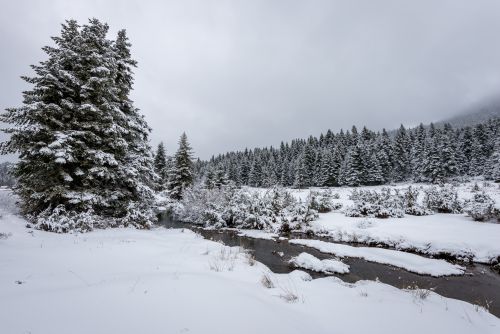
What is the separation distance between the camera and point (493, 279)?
10062mm

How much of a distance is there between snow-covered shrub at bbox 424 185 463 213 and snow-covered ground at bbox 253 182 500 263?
128 centimetres

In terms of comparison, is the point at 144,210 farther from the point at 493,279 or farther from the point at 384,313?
the point at 493,279

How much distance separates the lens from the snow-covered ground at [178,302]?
311cm

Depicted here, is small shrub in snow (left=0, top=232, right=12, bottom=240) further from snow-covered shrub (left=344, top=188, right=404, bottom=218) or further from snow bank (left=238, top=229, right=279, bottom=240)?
snow-covered shrub (left=344, top=188, right=404, bottom=218)

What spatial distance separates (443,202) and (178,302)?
78.7 feet

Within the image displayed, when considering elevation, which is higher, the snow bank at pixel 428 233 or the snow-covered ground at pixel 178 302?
the snow bank at pixel 428 233

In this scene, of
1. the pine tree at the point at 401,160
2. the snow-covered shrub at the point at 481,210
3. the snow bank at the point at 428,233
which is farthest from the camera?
the pine tree at the point at 401,160

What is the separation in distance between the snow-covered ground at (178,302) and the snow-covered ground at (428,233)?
8.91m

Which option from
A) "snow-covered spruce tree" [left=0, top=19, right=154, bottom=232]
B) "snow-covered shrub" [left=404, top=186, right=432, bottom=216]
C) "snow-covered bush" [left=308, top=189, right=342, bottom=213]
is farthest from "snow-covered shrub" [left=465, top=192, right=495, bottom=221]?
"snow-covered spruce tree" [left=0, top=19, right=154, bottom=232]

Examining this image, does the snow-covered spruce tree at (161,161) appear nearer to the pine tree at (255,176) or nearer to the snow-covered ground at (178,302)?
the pine tree at (255,176)

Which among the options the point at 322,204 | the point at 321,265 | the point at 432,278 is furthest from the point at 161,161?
the point at 432,278

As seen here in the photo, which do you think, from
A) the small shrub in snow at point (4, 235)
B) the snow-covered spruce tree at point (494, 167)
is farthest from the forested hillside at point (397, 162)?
the small shrub in snow at point (4, 235)

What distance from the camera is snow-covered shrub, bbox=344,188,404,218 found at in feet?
69.1

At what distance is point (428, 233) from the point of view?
49.5ft
